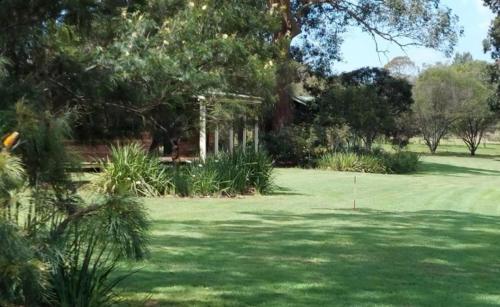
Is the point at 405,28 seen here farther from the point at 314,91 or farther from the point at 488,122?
the point at 488,122

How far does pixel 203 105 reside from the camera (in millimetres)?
9109

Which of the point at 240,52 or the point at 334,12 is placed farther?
the point at 334,12

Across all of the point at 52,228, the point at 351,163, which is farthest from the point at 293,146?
the point at 52,228

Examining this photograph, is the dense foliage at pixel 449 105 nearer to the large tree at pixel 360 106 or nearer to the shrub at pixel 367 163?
the large tree at pixel 360 106

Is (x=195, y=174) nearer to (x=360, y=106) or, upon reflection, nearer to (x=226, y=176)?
(x=226, y=176)

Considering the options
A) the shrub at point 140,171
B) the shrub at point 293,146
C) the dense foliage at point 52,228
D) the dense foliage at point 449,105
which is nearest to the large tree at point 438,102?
the dense foliage at point 449,105

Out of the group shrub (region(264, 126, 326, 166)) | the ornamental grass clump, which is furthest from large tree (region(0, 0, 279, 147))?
shrub (region(264, 126, 326, 166))

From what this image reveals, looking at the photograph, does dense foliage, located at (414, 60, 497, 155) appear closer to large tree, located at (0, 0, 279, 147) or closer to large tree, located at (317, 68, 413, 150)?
large tree, located at (317, 68, 413, 150)

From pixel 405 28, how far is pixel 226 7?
28.9 metres

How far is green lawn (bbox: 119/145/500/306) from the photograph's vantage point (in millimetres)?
7031

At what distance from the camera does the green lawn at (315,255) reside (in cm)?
703

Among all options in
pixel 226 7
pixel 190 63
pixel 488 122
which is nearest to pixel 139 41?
pixel 190 63

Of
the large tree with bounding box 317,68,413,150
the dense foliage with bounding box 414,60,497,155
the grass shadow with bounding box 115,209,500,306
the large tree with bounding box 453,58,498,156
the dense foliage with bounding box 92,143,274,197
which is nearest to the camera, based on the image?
the grass shadow with bounding box 115,209,500,306

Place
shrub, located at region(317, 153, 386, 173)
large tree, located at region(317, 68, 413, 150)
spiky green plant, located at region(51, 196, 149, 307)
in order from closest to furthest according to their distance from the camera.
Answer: spiky green plant, located at region(51, 196, 149, 307) < shrub, located at region(317, 153, 386, 173) < large tree, located at region(317, 68, 413, 150)
